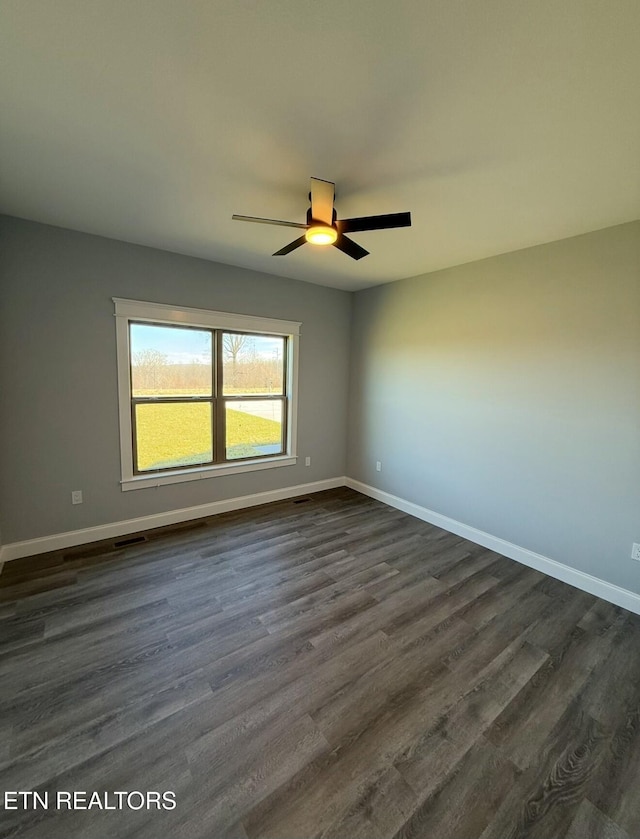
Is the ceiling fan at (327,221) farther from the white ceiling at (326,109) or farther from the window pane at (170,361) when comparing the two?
the window pane at (170,361)

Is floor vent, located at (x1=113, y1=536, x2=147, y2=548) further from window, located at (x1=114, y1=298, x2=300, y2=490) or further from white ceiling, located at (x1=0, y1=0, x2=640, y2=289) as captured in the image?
white ceiling, located at (x1=0, y1=0, x2=640, y2=289)

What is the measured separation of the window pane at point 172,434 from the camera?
334cm

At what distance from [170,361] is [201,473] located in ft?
4.00

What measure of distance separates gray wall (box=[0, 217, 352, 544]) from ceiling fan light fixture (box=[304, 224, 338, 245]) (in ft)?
5.82

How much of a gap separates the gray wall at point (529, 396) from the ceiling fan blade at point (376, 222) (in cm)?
168

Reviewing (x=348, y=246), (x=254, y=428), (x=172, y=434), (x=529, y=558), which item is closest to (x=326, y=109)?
(x=348, y=246)

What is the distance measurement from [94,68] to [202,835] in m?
2.84

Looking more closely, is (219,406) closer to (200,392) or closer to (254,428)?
(200,392)

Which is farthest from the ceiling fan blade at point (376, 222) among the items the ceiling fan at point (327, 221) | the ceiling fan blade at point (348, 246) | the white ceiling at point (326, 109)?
the white ceiling at point (326, 109)

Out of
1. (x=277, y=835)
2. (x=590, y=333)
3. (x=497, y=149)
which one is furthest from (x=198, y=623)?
(x=590, y=333)

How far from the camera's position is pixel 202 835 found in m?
1.15

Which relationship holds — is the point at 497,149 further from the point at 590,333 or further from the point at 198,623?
the point at 198,623

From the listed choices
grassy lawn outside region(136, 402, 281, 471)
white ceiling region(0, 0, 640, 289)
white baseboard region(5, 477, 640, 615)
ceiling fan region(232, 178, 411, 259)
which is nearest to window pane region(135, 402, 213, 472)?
grassy lawn outside region(136, 402, 281, 471)

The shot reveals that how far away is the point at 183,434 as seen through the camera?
359cm
